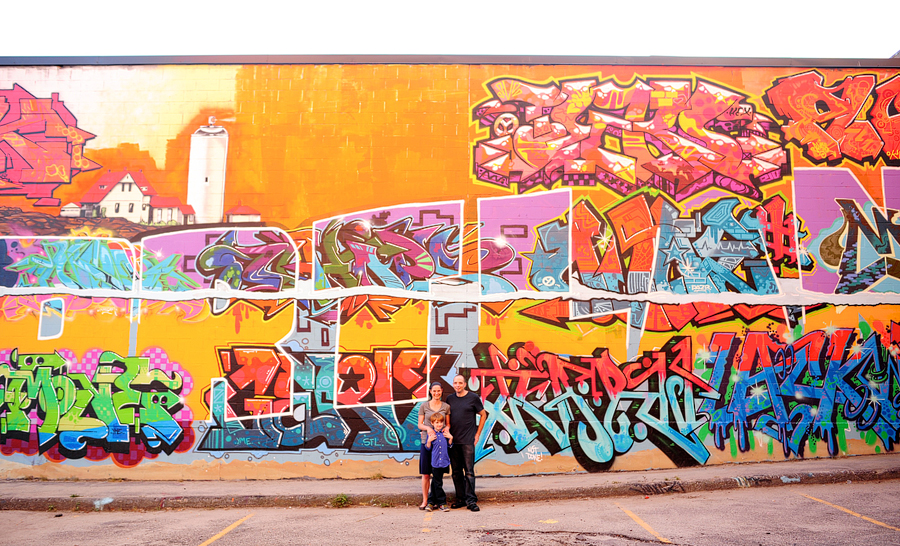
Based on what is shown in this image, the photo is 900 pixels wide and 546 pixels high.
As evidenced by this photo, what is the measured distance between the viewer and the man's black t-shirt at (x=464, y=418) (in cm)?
719

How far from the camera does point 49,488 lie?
8289 millimetres

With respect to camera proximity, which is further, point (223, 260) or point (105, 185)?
point (105, 185)

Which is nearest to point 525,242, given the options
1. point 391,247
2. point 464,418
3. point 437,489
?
point 391,247

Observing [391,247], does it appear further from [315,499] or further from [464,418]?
[315,499]

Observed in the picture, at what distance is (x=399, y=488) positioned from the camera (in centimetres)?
793

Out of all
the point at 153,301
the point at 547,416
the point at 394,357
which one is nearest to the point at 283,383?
the point at 394,357

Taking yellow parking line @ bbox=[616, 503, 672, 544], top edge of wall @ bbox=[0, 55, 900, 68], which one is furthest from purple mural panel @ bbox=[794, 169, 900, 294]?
yellow parking line @ bbox=[616, 503, 672, 544]

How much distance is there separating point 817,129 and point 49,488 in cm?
1239

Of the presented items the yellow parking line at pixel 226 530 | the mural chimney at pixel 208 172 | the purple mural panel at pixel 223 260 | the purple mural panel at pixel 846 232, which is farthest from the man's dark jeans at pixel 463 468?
the purple mural panel at pixel 846 232

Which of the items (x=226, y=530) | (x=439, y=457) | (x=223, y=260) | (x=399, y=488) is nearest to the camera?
(x=226, y=530)

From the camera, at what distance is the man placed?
711 cm

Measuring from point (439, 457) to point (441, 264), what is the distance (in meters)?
3.16

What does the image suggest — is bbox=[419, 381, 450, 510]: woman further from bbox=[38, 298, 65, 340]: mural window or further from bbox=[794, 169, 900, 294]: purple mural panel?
bbox=[38, 298, 65, 340]: mural window

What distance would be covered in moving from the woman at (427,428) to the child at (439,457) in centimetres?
5
